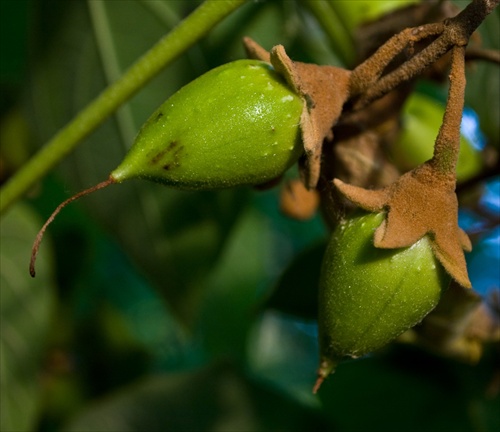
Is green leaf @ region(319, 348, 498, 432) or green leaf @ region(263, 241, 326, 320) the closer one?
green leaf @ region(263, 241, 326, 320)

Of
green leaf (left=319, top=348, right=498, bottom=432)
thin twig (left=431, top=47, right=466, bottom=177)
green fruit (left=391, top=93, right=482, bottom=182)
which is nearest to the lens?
thin twig (left=431, top=47, right=466, bottom=177)

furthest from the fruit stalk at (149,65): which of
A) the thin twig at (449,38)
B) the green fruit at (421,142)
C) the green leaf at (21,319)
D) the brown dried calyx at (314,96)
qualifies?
the green leaf at (21,319)

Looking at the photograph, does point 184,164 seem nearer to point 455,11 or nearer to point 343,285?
point 343,285

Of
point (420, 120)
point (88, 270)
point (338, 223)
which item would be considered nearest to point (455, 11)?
point (420, 120)

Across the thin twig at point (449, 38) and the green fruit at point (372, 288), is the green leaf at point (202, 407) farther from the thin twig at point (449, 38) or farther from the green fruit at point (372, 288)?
the thin twig at point (449, 38)

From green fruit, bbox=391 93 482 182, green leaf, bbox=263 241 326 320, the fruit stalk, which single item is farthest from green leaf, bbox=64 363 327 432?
the fruit stalk

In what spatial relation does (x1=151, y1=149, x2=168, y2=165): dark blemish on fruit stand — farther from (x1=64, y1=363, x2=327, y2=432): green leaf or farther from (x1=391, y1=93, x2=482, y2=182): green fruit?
(x1=64, y1=363, x2=327, y2=432): green leaf

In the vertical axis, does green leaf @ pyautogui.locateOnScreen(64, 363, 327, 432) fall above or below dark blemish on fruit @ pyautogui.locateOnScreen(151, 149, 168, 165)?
Answer: below
